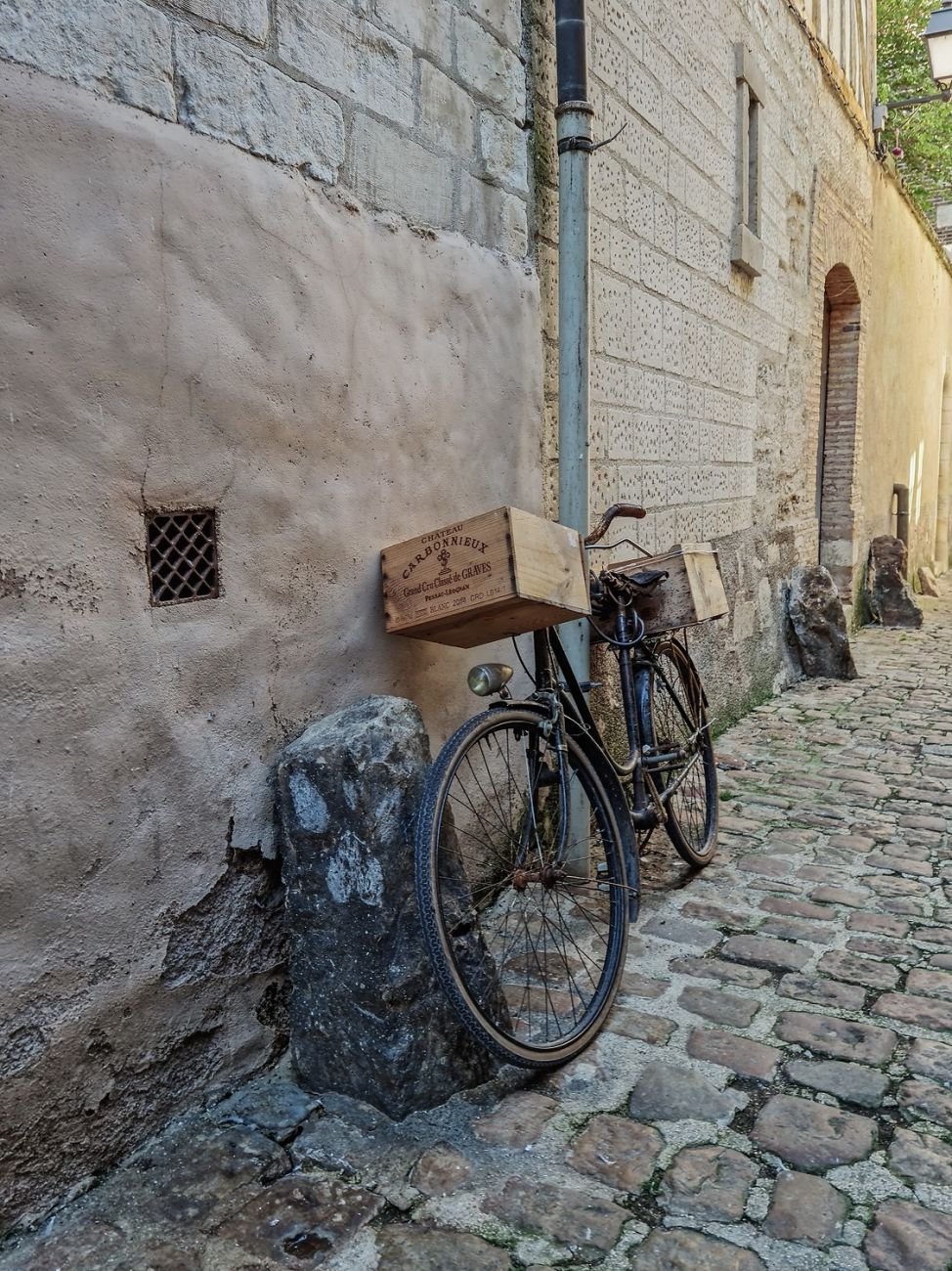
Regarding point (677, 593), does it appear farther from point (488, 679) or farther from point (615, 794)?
point (488, 679)

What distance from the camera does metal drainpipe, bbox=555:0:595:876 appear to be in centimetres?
339

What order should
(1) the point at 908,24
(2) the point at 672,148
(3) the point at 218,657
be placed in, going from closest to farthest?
(3) the point at 218,657
(2) the point at 672,148
(1) the point at 908,24

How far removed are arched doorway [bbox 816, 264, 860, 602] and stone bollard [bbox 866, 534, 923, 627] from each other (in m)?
0.78

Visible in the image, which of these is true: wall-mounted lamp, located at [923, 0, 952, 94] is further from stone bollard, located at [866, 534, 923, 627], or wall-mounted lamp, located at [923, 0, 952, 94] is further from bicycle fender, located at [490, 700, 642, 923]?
bicycle fender, located at [490, 700, 642, 923]

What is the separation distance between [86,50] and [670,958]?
8.73ft

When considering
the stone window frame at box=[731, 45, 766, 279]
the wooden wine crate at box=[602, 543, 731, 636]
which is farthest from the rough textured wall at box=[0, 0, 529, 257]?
the stone window frame at box=[731, 45, 766, 279]

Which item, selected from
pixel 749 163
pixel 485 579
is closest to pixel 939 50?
pixel 749 163

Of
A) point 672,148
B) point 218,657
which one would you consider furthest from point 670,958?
point 672,148

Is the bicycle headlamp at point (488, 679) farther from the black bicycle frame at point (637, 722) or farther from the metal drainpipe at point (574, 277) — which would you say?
the metal drainpipe at point (574, 277)

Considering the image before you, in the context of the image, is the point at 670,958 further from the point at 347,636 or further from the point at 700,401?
the point at 700,401

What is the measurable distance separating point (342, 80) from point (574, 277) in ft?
3.61

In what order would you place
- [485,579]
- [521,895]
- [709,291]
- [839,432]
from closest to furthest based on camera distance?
[485,579]
[521,895]
[709,291]
[839,432]

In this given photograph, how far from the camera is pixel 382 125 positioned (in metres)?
2.75

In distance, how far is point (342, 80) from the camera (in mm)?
2588
